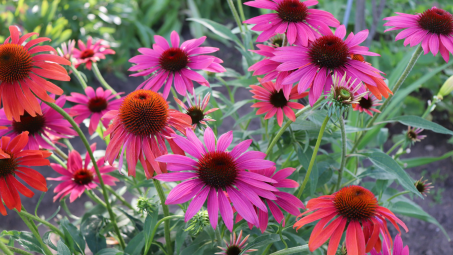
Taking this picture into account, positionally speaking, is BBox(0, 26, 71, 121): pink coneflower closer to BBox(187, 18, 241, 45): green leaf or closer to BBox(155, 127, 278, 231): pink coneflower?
BBox(155, 127, 278, 231): pink coneflower

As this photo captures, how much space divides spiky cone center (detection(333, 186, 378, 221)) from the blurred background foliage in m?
1.16

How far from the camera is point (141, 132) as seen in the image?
66 cm

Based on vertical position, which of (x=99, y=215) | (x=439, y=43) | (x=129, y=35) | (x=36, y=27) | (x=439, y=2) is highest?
(x=439, y=2)

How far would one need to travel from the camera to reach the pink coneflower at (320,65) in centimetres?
69

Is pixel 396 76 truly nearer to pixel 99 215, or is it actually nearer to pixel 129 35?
pixel 99 215

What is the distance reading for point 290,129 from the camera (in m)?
0.90

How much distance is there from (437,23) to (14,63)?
0.94 metres

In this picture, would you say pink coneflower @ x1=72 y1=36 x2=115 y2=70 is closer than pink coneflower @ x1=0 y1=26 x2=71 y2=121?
No

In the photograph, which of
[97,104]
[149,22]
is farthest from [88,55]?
[149,22]

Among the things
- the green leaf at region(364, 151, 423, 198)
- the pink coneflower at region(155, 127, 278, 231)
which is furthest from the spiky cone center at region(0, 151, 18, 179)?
the green leaf at region(364, 151, 423, 198)

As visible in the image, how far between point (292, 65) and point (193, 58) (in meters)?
0.30

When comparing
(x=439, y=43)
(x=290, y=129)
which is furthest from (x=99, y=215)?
(x=439, y=43)

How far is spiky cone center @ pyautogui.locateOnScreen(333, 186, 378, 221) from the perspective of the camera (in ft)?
2.06

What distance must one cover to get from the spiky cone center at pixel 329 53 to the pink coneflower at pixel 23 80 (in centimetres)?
51
